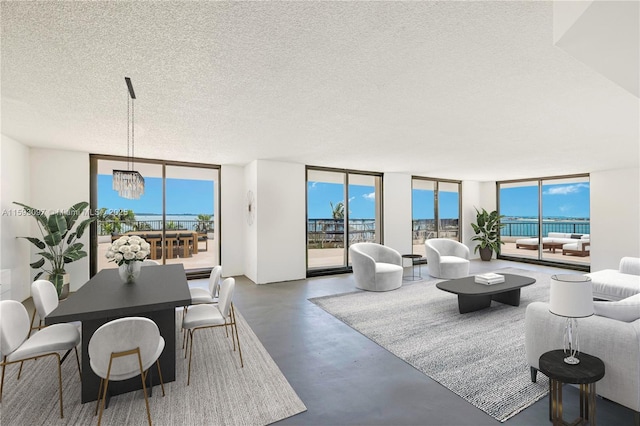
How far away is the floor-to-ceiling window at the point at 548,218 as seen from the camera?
8680 millimetres

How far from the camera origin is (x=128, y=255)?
305 centimetres

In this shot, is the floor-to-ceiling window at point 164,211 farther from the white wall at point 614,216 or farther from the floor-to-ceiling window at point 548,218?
the white wall at point 614,216

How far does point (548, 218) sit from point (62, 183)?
13022 mm

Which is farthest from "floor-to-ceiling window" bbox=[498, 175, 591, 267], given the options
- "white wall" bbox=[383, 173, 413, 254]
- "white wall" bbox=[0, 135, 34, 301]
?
"white wall" bbox=[0, 135, 34, 301]

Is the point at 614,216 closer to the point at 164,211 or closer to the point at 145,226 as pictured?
the point at 164,211

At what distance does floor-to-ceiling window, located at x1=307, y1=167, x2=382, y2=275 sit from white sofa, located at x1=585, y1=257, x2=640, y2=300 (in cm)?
435

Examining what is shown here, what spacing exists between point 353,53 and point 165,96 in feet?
6.11

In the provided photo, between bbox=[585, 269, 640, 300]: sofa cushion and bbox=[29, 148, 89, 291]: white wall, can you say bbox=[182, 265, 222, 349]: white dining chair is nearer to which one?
bbox=[29, 148, 89, 291]: white wall

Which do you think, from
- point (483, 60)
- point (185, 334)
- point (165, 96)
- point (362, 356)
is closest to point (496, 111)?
point (483, 60)

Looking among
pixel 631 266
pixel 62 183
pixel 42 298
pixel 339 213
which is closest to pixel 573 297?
pixel 42 298

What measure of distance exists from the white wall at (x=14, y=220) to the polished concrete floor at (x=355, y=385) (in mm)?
3548

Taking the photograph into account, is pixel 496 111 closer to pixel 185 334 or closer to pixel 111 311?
pixel 111 311

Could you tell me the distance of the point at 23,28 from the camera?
1.84m

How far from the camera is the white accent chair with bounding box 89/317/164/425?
1921mm
